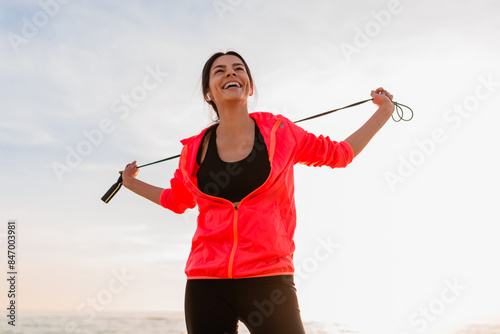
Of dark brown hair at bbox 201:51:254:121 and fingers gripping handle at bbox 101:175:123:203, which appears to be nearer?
dark brown hair at bbox 201:51:254:121

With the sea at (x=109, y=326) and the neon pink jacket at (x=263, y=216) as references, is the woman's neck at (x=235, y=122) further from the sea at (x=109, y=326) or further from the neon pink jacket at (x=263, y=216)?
the sea at (x=109, y=326)

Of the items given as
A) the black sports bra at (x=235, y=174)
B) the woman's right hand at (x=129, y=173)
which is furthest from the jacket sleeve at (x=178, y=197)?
the woman's right hand at (x=129, y=173)

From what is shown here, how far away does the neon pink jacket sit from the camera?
2297 mm

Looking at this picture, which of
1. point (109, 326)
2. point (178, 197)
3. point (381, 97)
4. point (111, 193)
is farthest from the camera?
point (109, 326)

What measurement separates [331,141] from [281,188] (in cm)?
45

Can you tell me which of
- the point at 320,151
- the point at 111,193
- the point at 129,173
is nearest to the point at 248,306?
the point at 320,151

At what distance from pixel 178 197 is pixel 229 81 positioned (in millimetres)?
786

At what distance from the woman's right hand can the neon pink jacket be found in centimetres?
Answer: 94

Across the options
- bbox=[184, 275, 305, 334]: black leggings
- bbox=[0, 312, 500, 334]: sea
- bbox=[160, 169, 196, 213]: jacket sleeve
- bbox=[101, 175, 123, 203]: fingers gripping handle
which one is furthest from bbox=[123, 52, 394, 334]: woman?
bbox=[0, 312, 500, 334]: sea

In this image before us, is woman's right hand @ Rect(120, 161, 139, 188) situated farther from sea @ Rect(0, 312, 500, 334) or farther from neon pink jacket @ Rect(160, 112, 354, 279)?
sea @ Rect(0, 312, 500, 334)

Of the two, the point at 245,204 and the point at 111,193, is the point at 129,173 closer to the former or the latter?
the point at 111,193

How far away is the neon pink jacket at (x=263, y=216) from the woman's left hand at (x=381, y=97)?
416 millimetres

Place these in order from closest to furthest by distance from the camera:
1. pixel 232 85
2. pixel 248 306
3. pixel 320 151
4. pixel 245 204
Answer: pixel 248 306 < pixel 245 204 < pixel 320 151 < pixel 232 85

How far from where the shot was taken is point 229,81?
2805 millimetres
